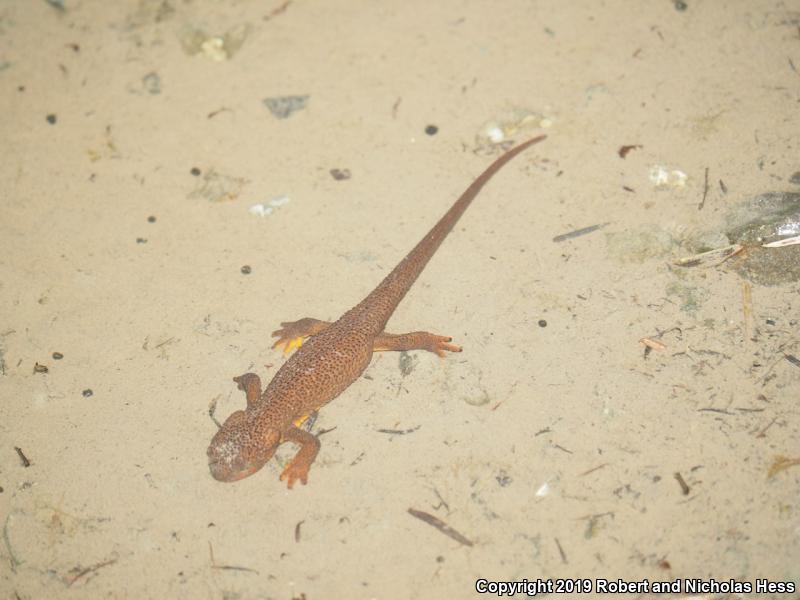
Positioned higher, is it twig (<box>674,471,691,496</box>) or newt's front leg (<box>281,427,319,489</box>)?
newt's front leg (<box>281,427,319,489</box>)

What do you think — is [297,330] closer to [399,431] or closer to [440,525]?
[399,431]

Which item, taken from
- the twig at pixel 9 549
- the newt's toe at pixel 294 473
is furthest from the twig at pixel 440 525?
the twig at pixel 9 549

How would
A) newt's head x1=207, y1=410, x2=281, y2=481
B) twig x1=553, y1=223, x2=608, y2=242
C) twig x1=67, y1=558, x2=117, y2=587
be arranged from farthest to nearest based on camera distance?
twig x1=553, y1=223, x2=608, y2=242 < newt's head x1=207, y1=410, x2=281, y2=481 < twig x1=67, y1=558, x2=117, y2=587

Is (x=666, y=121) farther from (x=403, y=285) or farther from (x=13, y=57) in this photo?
(x=13, y=57)

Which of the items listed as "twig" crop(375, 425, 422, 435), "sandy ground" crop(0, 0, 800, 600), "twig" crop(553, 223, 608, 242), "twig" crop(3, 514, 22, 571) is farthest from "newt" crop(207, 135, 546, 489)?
"twig" crop(3, 514, 22, 571)

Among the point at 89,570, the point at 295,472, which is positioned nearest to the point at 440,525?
the point at 295,472

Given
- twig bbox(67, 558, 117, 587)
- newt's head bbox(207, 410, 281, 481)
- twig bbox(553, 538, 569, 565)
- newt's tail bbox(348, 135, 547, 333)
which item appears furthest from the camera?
newt's tail bbox(348, 135, 547, 333)

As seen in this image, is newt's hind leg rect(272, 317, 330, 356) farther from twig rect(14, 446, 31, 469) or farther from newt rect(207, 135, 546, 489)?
twig rect(14, 446, 31, 469)

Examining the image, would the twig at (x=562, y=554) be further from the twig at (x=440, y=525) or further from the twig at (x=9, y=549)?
the twig at (x=9, y=549)
